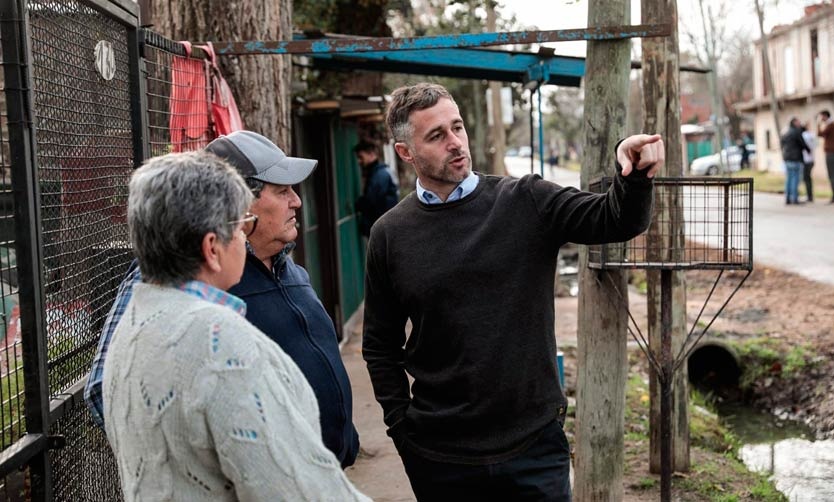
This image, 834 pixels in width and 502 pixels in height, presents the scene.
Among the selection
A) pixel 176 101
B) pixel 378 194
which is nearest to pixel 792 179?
pixel 378 194

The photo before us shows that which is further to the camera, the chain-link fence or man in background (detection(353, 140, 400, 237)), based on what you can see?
man in background (detection(353, 140, 400, 237))

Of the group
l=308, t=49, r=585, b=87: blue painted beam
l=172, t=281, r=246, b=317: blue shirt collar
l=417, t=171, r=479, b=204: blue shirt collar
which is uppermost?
l=308, t=49, r=585, b=87: blue painted beam

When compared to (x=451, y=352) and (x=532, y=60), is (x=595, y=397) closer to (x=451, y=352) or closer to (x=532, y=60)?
(x=451, y=352)

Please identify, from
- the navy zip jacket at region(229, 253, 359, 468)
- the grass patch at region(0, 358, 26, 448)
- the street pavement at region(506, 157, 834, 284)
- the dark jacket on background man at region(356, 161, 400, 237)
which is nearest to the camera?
the grass patch at region(0, 358, 26, 448)

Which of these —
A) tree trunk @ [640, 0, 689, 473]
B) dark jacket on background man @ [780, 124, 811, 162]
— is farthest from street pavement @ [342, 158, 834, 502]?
tree trunk @ [640, 0, 689, 473]

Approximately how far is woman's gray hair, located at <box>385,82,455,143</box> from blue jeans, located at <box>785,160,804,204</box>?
22.1 metres

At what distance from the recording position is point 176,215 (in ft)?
6.80

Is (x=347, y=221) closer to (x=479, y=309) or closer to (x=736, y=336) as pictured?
(x=736, y=336)

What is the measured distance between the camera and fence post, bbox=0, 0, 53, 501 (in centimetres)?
285

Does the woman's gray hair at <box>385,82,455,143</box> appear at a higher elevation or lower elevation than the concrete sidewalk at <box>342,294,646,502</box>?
higher

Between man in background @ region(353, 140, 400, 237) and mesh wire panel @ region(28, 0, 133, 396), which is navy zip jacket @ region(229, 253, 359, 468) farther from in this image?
man in background @ region(353, 140, 400, 237)

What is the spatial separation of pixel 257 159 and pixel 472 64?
3.62 m

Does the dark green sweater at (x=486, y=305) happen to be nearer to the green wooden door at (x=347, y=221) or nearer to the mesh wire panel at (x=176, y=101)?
the mesh wire panel at (x=176, y=101)

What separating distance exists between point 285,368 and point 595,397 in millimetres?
3149
